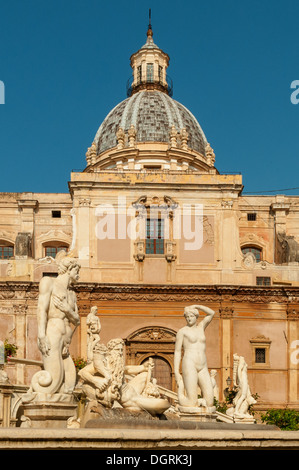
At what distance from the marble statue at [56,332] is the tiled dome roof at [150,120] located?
37.3m

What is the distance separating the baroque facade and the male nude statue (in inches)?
981

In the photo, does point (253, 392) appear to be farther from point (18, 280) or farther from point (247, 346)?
point (18, 280)

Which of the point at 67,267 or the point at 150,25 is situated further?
the point at 150,25

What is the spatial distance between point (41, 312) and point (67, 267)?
2.99ft

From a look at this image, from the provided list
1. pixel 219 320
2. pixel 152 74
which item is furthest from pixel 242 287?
pixel 152 74

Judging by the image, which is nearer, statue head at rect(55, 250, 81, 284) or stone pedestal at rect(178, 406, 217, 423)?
statue head at rect(55, 250, 81, 284)

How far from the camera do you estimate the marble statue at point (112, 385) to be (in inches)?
527

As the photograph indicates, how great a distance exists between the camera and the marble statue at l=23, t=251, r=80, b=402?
1262 centimetres

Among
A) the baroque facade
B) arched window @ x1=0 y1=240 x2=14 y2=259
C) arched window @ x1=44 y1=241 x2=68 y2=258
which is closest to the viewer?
the baroque facade

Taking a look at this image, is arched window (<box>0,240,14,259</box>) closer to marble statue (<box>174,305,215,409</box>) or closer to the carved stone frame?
the carved stone frame

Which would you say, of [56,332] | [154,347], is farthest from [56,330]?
[154,347]

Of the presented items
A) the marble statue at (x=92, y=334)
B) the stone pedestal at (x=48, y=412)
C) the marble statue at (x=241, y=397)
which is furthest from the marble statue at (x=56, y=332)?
the marble statue at (x=241, y=397)

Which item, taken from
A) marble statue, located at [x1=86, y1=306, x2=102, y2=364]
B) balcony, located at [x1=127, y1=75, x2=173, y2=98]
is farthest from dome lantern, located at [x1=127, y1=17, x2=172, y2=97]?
marble statue, located at [x1=86, y1=306, x2=102, y2=364]
